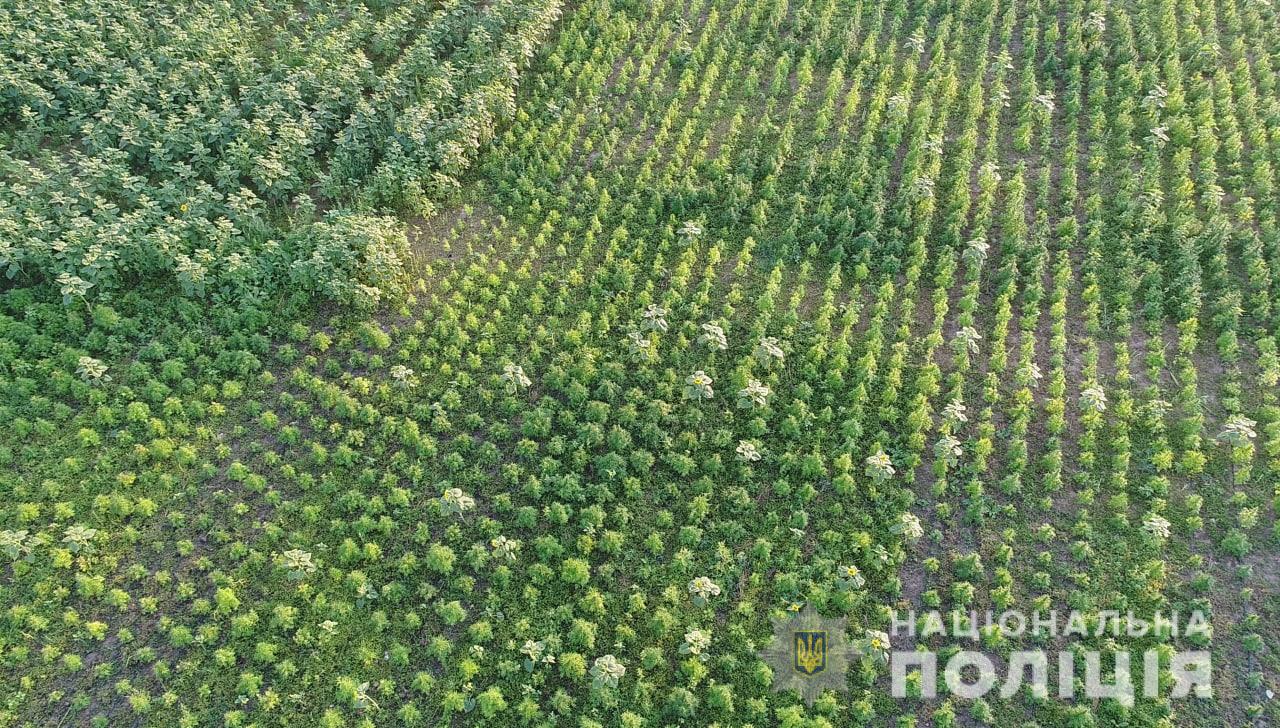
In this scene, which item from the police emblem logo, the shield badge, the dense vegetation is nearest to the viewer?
the police emblem logo

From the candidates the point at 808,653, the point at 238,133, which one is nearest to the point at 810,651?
the point at 808,653

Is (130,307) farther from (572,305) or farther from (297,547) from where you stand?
(572,305)

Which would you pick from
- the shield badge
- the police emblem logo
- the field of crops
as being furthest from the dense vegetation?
the shield badge

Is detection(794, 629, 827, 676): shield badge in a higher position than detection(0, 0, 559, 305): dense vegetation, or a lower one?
lower

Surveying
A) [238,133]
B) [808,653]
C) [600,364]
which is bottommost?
[808,653]

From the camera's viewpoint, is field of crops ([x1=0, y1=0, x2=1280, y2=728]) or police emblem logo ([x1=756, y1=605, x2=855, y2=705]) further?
field of crops ([x1=0, y1=0, x2=1280, y2=728])

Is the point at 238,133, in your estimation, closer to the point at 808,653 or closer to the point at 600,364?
the point at 600,364

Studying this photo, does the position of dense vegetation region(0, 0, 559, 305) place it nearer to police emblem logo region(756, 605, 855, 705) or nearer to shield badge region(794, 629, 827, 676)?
police emblem logo region(756, 605, 855, 705)
